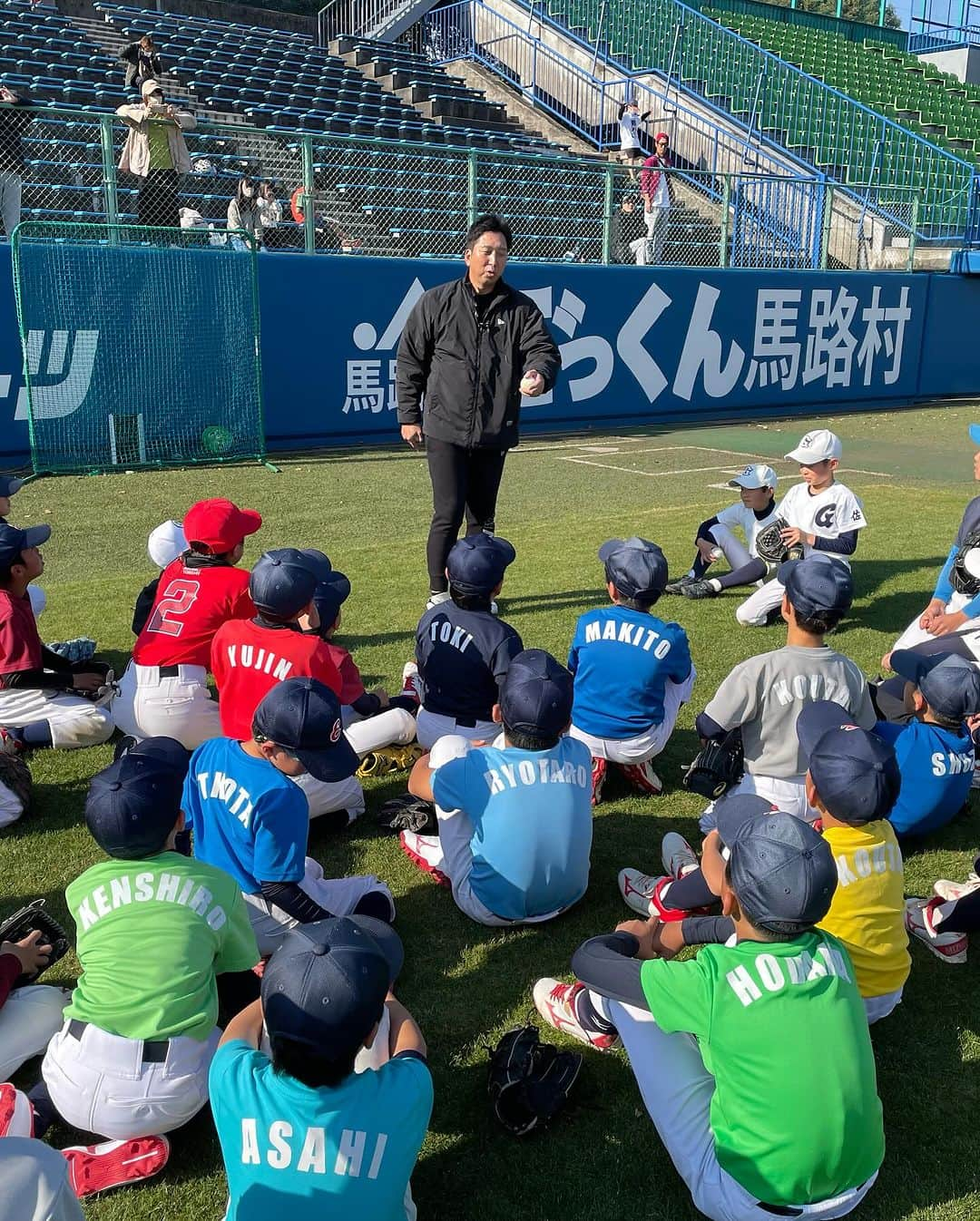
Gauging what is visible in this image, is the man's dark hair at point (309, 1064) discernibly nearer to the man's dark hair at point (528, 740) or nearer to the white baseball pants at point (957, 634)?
the man's dark hair at point (528, 740)

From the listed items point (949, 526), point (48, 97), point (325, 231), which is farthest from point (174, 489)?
point (48, 97)

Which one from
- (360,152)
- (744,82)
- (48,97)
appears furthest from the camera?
(744,82)

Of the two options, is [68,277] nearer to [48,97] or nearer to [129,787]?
[48,97]

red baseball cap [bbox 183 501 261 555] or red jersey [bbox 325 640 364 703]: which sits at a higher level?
red baseball cap [bbox 183 501 261 555]

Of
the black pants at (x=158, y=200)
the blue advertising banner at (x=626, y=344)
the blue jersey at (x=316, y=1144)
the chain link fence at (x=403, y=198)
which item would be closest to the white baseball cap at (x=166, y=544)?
the blue jersey at (x=316, y=1144)

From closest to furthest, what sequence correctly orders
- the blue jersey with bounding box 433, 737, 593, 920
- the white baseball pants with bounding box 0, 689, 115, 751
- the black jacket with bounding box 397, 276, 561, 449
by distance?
the blue jersey with bounding box 433, 737, 593, 920 → the white baseball pants with bounding box 0, 689, 115, 751 → the black jacket with bounding box 397, 276, 561, 449

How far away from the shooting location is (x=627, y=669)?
459 centimetres

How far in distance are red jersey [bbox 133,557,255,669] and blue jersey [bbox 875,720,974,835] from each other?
274 centimetres

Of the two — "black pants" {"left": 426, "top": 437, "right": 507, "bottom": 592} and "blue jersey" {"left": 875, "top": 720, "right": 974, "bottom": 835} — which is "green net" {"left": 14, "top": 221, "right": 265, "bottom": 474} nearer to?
"black pants" {"left": 426, "top": 437, "right": 507, "bottom": 592}

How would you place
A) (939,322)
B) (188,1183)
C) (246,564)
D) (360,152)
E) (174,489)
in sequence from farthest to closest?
(939,322) < (360,152) < (174,489) < (246,564) < (188,1183)

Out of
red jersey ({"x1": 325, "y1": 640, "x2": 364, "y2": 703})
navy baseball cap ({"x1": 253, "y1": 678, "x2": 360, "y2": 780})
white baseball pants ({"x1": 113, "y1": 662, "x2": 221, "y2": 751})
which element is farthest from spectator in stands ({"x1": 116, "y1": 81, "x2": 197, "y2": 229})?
navy baseball cap ({"x1": 253, "y1": 678, "x2": 360, "y2": 780})

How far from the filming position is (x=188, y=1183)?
8.55 feet

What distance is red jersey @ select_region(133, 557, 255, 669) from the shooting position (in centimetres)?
477

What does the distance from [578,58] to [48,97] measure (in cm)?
1333
